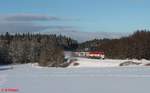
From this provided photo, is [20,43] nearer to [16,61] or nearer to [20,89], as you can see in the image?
[16,61]

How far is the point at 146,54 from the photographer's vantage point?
99.7 m

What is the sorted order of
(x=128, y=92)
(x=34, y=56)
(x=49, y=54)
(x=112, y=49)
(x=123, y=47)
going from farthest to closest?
(x=34, y=56), (x=112, y=49), (x=123, y=47), (x=49, y=54), (x=128, y=92)

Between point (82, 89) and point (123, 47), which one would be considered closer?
point (82, 89)

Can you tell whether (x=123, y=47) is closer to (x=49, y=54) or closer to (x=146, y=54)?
(x=146, y=54)

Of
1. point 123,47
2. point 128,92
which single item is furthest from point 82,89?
point 123,47

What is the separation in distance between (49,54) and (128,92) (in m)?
78.3

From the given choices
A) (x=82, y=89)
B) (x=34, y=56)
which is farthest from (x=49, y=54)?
(x=82, y=89)

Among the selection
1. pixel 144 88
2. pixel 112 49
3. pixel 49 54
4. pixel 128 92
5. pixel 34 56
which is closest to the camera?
pixel 128 92

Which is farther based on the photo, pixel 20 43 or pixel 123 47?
pixel 20 43

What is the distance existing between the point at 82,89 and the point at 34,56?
107794mm

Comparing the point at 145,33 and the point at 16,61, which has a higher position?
the point at 145,33

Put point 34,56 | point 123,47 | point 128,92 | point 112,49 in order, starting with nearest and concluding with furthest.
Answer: point 128,92, point 123,47, point 112,49, point 34,56

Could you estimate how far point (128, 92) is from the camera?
17.5 m

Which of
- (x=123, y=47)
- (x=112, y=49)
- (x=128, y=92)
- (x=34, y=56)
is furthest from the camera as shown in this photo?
(x=34, y=56)
